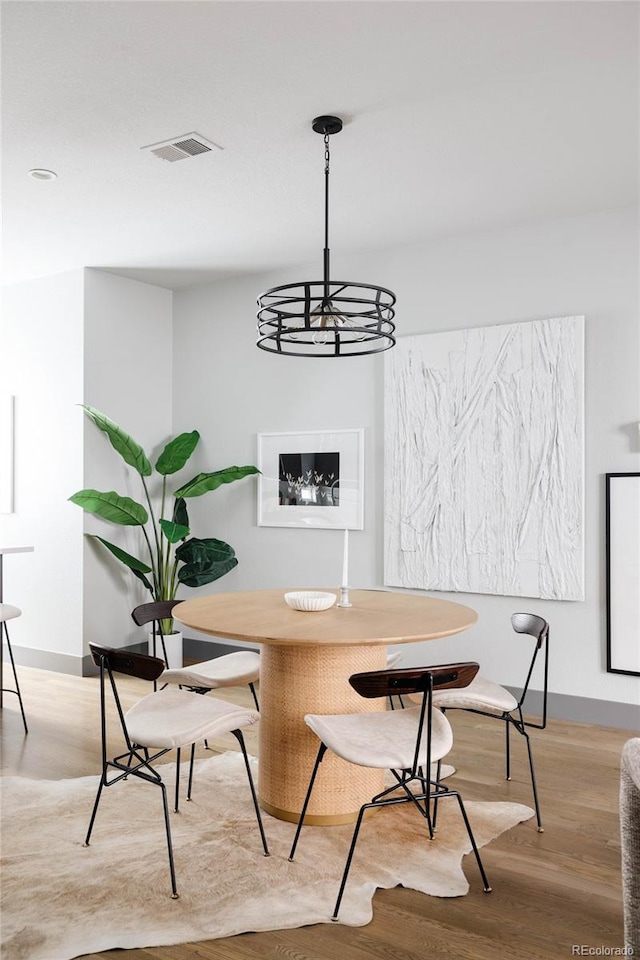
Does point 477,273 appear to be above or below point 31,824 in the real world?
above

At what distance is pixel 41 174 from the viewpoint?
3691 mm

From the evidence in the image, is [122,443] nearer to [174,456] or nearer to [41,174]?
[174,456]

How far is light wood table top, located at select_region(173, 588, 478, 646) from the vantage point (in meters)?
2.59

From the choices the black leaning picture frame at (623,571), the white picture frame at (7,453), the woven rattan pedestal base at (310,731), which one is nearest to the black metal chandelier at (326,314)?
the woven rattan pedestal base at (310,731)

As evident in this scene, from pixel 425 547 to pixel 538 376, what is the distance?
1.21 meters

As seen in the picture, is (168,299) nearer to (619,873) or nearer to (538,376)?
(538,376)

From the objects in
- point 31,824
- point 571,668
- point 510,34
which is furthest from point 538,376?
point 31,824

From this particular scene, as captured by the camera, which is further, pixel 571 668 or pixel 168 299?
pixel 168 299

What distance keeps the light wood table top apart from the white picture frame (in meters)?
2.97

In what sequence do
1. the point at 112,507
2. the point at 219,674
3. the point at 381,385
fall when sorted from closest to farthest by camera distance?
the point at 219,674 → the point at 381,385 → the point at 112,507

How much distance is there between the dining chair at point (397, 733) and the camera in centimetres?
229

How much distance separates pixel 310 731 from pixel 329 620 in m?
0.42

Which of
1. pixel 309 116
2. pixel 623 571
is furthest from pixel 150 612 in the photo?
pixel 623 571

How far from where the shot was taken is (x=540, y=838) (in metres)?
2.84
